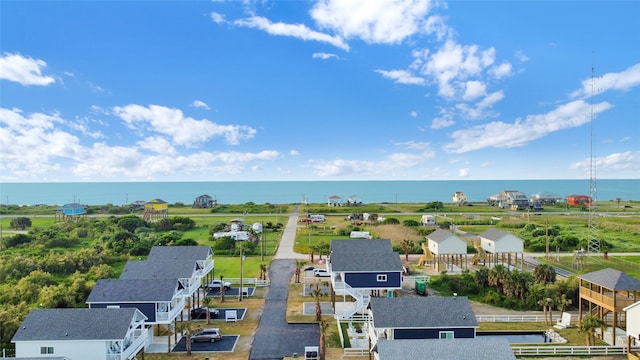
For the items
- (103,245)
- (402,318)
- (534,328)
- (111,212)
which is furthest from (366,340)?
(111,212)

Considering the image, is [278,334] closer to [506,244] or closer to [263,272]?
[263,272]

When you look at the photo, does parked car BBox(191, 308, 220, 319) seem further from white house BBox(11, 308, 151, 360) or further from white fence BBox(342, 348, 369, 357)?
white fence BBox(342, 348, 369, 357)

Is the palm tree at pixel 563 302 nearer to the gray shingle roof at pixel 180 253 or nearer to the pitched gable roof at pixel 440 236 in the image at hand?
the pitched gable roof at pixel 440 236

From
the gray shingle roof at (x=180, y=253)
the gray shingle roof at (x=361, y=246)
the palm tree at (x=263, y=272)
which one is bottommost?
the palm tree at (x=263, y=272)

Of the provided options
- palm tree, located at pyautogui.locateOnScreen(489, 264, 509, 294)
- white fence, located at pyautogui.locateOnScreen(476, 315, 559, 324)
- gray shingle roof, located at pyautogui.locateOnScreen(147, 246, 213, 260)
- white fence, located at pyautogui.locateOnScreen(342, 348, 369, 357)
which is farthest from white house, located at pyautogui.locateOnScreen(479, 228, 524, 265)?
gray shingle roof, located at pyautogui.locateOnScreen(147, 246, 213, 260)

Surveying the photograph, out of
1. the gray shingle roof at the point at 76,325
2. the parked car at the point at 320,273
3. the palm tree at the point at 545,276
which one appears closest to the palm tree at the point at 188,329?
the gray shingle roof at the point at 76,325
